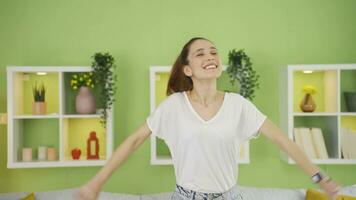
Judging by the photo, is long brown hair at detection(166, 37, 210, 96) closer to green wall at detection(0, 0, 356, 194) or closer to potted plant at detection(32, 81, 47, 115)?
green wall at detection(0, 0, 356, 194)

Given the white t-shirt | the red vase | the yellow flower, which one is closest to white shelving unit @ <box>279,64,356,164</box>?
the yellow flower

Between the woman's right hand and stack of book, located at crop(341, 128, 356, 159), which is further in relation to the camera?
stack of book, located at crop(341, 128, 356, 159)

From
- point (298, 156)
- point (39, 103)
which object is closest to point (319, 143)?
point (298, 156)

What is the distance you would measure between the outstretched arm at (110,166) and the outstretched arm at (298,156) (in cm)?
57

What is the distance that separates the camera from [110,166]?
1.93 meters

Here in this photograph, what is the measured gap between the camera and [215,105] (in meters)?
1.99

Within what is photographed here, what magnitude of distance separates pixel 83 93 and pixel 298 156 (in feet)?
6.00

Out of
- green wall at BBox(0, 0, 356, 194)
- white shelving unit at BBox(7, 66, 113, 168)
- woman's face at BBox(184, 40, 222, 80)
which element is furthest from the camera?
green wall at BBox(0, 0, 356, 194)

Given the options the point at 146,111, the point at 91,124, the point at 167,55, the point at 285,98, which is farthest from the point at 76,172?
the point at 285,98

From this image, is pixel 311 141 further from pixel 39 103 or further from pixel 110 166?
pixel 39 103

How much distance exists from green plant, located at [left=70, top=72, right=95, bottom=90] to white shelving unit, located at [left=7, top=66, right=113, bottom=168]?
0.17 feet

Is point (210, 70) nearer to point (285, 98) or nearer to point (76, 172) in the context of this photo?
point (285, 98)

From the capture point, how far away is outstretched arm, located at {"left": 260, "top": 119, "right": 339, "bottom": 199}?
6.21 feet

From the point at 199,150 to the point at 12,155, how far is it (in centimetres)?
185
